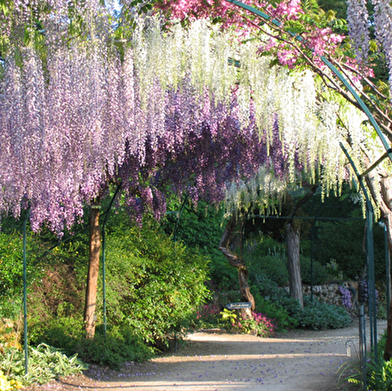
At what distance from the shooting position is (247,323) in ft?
26.8

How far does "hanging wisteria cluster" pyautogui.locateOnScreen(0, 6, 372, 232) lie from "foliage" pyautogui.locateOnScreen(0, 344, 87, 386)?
1349 millimetres

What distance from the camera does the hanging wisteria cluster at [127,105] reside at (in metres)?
3.46

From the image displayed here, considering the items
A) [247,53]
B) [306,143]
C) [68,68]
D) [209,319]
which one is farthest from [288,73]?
[209,319]

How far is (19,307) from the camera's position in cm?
482

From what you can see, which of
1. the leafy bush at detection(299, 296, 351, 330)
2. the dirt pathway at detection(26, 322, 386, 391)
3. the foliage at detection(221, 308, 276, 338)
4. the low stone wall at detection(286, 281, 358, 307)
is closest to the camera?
the dirt pathway at detection(26, 322, 386, 391)

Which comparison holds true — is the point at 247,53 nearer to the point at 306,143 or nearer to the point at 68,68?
the point at 306,143

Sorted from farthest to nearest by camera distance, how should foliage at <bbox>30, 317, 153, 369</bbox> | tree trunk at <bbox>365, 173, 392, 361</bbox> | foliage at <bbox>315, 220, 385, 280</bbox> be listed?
foliage at <bbox>315, 220, 385, 280</bbox>
foliage at <bbox>30, 317, 153, 369</bbox>
tree trunk at <bbox>365, 173, 392, 361</bbox>

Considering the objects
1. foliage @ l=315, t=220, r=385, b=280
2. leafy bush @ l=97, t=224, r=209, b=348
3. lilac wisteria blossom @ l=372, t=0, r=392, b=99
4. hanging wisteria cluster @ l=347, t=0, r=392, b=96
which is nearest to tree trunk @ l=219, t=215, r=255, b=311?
leafy bush @ l=97, t=224, r=209, b=348

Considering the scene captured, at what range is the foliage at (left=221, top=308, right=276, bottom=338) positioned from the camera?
26.7ft

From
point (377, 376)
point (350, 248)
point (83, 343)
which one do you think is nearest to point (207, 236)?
point (350, 248)

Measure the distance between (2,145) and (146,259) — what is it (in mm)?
2927

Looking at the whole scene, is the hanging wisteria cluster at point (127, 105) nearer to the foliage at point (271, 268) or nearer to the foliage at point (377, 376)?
the foliage at point (377, 376)

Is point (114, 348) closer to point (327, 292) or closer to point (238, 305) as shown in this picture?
point (238, 305)

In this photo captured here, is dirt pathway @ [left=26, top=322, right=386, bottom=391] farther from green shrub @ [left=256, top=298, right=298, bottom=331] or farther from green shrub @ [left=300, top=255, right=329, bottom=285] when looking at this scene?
green shrub @ [left=300, top=255, right=329, bottom=285]
